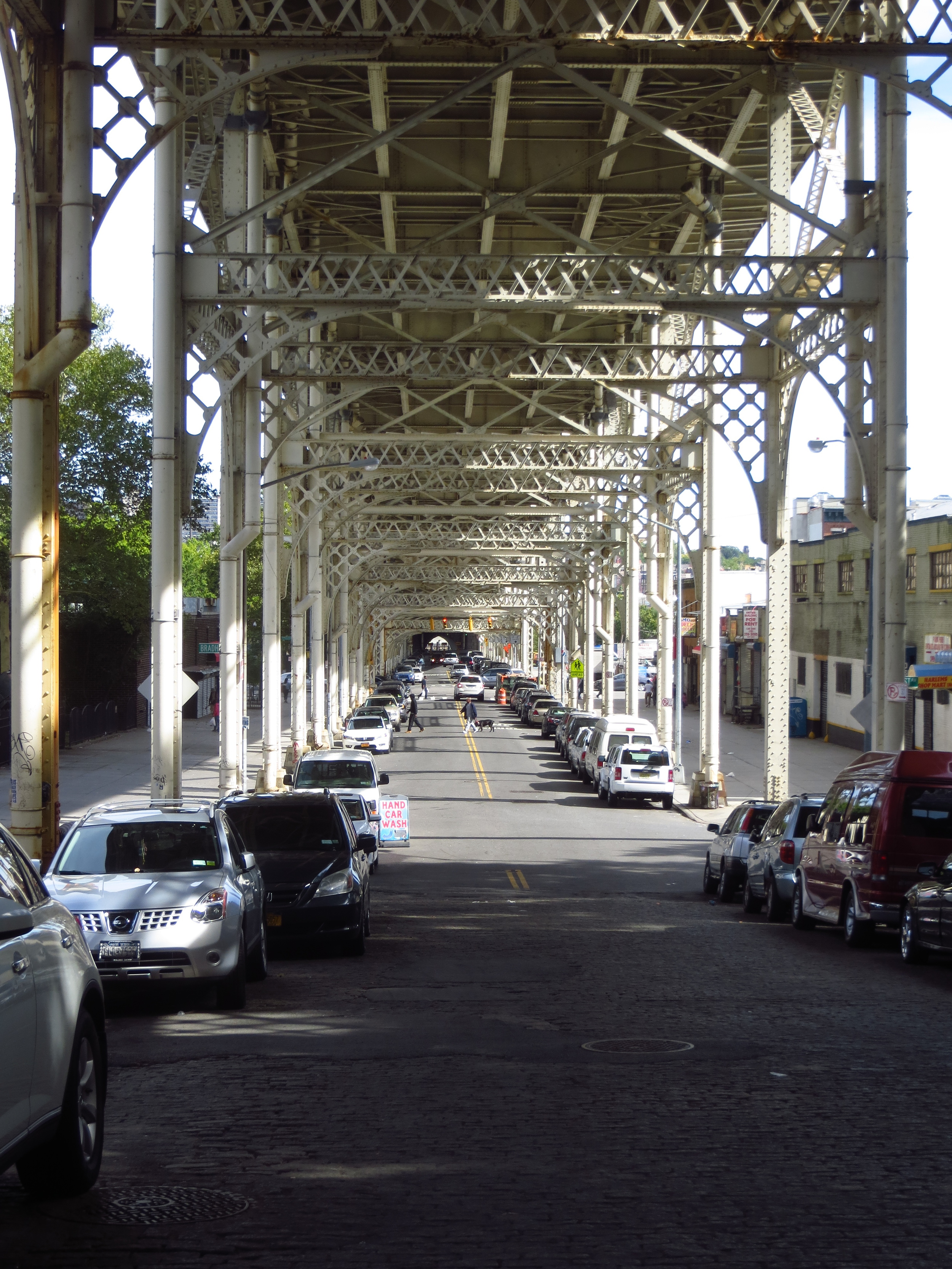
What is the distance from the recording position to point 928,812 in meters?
15.4

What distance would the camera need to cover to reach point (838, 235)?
73.2ft

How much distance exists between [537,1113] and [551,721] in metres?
63.0

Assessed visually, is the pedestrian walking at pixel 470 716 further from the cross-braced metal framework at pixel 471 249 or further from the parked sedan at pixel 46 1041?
the parked sedan at pixel 46 1041

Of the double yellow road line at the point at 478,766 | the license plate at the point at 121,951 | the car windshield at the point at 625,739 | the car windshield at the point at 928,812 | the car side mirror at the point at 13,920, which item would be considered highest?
the car side mirror at the point at 13,920

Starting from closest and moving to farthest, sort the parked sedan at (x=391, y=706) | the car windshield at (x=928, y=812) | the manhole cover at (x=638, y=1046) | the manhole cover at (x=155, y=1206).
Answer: the manhole cover at (x=155, y=1206)
the manhole cover at (x=638, y=1046)
the car windshield at (x=928, y=812)
the parked sedan at (x=391, y=706)

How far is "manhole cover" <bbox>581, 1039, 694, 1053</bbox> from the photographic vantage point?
9.62 metres

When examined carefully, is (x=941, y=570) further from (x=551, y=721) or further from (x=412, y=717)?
(x=412, y=717)

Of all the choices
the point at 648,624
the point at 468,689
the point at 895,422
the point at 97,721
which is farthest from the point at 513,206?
the point at 648,624

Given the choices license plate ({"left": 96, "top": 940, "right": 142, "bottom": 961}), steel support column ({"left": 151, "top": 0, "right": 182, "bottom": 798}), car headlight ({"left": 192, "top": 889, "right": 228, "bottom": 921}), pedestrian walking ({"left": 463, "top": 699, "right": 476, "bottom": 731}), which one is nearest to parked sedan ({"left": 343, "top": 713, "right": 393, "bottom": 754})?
pedestrian walking ({"left": 463, "top": 699, "right": 476, "bottom": 731})

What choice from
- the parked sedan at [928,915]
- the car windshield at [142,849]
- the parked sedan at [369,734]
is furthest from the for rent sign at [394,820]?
the parked sedan at [369,734]

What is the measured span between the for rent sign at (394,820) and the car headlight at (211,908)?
16483mm

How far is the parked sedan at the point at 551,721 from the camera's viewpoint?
69.6m

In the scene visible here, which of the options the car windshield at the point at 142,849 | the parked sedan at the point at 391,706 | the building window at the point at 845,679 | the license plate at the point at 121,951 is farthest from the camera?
the parked sedan at the point at 391,706

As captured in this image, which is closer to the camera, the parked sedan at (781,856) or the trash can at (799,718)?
the parked sedan at (781,856)
